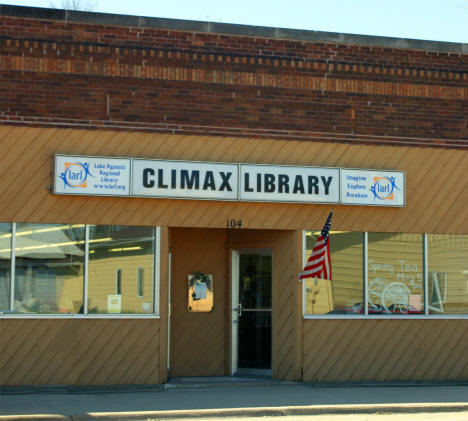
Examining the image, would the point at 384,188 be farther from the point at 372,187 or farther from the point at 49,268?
the point at 49,268

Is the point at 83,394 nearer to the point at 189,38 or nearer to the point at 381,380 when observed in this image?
the point at 381,380

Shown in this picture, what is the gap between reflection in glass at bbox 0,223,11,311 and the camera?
13234 millimetres

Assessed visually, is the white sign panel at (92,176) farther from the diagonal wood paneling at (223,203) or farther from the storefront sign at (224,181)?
the diagonal wood paneling at (223,203)

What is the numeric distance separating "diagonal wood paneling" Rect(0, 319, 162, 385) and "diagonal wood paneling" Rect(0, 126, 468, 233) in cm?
179

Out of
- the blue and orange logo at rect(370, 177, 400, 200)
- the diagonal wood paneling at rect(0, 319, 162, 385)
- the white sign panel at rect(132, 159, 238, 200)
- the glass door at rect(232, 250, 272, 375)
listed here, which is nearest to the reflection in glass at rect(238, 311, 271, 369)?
the glass door at rect(232, 250, 272, 375)

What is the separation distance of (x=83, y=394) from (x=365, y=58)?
795 centimetres

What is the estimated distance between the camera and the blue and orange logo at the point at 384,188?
1463cm

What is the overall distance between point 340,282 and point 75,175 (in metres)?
5.19

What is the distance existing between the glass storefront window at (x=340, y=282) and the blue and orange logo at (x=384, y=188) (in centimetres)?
80

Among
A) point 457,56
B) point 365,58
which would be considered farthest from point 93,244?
point 457,56

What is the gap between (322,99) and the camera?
14.7m

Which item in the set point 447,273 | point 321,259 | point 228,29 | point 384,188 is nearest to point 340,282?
point 321,259

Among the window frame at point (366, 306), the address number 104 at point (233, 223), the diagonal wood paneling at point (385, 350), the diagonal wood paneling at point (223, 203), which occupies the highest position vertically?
the diagonal wood paneling at point (223, 203)

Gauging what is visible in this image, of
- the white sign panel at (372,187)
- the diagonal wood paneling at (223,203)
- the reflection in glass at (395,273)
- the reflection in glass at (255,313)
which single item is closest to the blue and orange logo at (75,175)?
the diagonal wood paneling at (223,203)
